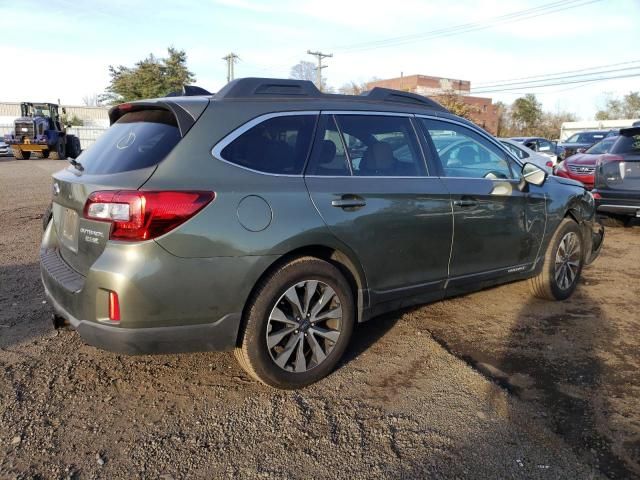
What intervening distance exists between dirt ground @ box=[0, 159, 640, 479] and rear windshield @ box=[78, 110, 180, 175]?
4.45 feet

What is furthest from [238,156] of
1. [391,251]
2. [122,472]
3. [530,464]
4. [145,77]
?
[145,77]

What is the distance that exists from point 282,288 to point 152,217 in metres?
0.84

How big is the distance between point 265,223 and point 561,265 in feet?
11.1

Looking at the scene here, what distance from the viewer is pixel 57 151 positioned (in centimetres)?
2770

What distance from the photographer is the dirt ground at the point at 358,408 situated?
258 centimetres

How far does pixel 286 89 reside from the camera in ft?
A: 11.2

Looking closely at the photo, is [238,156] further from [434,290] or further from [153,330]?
[434,290]

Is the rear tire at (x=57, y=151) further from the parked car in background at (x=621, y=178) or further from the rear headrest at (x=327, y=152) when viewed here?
the rear headrest at (x=327, y=152)

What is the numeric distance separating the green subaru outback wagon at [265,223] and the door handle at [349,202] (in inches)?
0.5

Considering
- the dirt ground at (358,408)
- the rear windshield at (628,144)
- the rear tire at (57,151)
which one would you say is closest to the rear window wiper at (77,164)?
the dirt ground at (358,408)

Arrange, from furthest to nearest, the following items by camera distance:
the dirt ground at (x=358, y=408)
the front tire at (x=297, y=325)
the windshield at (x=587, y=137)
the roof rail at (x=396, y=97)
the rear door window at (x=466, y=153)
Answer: the windshield at (x=587, y=137)
the rear door window at (x=466, y=153)
the roof rail at (x=396, y=97)
the front tire at (x=297, y=325)
the dirt ground at (x=358, y=408)

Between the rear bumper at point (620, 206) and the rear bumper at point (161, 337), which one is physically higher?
the rear bumper at point (620, 206)

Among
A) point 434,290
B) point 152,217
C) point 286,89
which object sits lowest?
point 434,290

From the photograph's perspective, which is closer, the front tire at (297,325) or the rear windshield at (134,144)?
the rear windshield at (134,144)
